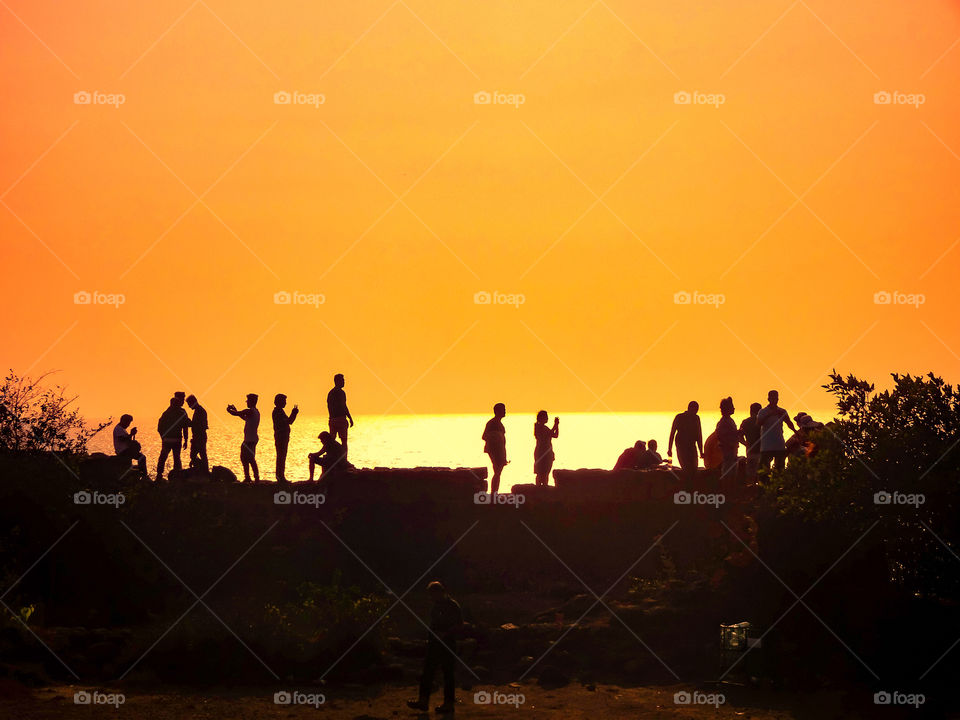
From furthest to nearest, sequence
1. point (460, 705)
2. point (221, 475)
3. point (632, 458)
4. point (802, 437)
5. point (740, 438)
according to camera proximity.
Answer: point (632, 458) < point (221, 475) < point (740, 438) < point (802, 437) < point (460, 705)

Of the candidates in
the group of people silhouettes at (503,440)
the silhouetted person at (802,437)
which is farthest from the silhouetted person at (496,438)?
the silhouetted person at (802,437)

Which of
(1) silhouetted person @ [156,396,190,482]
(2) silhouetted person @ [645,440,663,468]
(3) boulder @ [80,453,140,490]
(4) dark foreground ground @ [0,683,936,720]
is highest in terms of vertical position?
(1) silhouetted person @ [156,396,190,482]

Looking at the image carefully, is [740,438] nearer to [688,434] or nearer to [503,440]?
[688,434]

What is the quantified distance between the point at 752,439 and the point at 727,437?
2.48ft

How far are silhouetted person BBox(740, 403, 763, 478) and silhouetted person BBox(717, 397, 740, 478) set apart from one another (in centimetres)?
31

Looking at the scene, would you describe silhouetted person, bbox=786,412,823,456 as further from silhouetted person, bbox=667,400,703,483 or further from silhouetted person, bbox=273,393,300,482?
silhouetted person, bbox=273,393,300,482

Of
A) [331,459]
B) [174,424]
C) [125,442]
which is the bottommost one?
[331,459]

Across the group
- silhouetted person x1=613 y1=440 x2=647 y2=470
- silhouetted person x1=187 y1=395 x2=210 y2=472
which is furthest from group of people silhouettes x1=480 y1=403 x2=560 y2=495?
silhouetted person x1=187 y1=395 x2=210 y2=472

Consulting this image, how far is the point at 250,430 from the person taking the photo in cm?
2919

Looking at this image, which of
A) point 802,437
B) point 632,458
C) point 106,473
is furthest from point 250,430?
point 802,437

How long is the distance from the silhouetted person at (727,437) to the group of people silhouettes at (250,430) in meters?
8.74

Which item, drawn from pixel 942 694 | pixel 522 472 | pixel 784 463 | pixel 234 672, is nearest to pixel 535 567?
pixel 784 463

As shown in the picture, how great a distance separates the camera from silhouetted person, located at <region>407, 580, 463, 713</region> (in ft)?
65.5

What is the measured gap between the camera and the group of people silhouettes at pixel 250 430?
28734 millimetres
